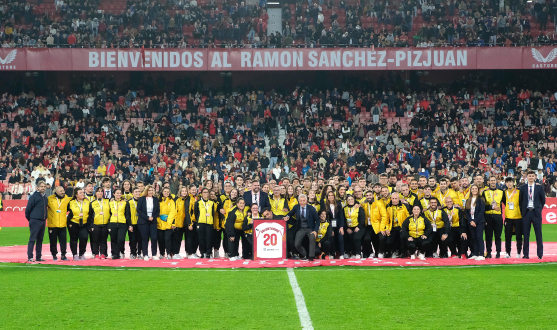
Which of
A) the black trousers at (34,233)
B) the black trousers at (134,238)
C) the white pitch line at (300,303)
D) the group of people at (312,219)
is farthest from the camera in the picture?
the black trousers at (134,238)

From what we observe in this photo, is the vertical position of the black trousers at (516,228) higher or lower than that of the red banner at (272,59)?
lower

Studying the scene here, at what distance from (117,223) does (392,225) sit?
5.99 m

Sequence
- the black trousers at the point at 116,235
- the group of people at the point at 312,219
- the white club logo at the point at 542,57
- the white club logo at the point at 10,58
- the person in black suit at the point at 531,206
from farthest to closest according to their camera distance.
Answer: the white club logo at the point at 10,58 → the white club logo at the point at 542,57 → the black trousers at the point at 116,235 → the group of people at the point at 312,219 → the person in black suit at the point at 531,206

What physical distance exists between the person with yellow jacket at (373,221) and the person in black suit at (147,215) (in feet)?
15.0

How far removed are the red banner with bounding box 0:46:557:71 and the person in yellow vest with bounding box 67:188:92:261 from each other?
67.3ft

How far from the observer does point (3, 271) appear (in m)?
12.3

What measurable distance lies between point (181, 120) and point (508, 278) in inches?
991

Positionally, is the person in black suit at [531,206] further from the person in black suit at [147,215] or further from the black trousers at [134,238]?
the black trousers at [134,238]

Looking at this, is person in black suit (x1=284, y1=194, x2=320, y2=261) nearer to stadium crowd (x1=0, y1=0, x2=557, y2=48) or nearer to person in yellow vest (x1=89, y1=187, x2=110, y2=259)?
person in yellow vest (x1=89, y1=187, x2=110, y2=259)

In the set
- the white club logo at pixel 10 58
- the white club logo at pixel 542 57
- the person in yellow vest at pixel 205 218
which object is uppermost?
the white club logo at pixel 10 58

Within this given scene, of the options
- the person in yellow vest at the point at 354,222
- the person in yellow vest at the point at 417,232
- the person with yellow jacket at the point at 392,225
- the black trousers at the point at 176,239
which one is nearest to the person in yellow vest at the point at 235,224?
the black trousers at the point at 176,239

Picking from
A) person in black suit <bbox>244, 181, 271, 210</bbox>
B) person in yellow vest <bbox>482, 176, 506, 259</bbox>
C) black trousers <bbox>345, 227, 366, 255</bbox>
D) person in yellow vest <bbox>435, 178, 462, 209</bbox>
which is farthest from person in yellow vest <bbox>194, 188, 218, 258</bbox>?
person in yellow vest <bbox>482, 176, 506, 259</bbox>

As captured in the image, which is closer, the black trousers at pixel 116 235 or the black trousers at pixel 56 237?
the black trousers at pixel 56 237

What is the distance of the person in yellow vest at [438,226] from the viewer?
13.9 meters
